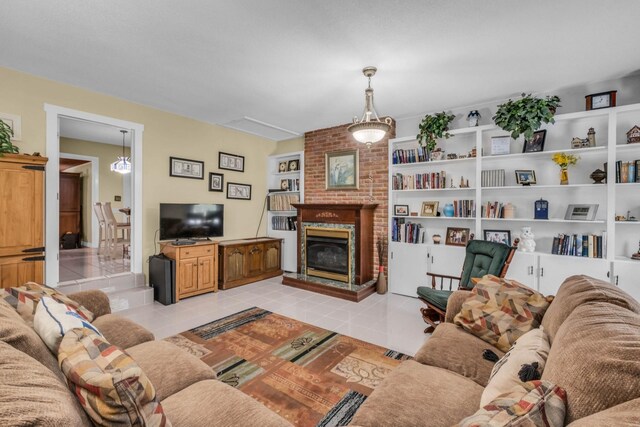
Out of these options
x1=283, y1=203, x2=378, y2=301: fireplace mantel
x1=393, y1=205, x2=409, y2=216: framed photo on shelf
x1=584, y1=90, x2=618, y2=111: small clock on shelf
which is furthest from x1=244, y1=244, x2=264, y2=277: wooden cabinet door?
x1=584, y1=90, x2=618, y2=111: small clock on shelf

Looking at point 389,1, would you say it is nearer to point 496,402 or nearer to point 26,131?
point 496,402

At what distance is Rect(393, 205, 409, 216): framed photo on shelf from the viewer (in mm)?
4586

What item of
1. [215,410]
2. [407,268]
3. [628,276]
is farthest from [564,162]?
[215,410]

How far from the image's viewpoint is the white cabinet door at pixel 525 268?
3.51 m

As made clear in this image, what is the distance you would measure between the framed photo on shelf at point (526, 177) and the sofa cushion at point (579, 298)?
7.80 feet

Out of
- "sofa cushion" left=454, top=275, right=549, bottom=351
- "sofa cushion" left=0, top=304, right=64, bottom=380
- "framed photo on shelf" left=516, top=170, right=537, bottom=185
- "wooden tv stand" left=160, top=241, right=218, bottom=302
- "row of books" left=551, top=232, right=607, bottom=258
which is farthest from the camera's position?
"wooden tv stand" left=160, top=241, right=218, bottom=302

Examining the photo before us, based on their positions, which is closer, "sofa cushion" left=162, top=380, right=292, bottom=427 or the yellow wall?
"sofa cushion" left=162, top=380, right=292, bottom=427

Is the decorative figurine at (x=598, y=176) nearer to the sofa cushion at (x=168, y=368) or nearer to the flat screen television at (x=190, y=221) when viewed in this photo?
the sofa cushion at (x=168, y=368)

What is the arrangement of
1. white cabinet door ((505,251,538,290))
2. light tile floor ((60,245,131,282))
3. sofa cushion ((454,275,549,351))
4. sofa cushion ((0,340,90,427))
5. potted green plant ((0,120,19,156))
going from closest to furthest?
sofa cushion ((0,340,90,427)) < sofa cushion ((454,275,549,351)) < potted green plant ((0,120,19,156)) < white cabinet door ((505,251,538,290)) < light tile floor ((60,245,131,282))

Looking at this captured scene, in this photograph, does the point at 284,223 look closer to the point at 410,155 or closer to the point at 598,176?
the point at 410,155

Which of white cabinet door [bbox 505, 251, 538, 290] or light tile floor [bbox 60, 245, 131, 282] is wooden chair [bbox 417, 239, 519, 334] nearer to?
white cabinet door [bbox 505, 251, 538, 290]

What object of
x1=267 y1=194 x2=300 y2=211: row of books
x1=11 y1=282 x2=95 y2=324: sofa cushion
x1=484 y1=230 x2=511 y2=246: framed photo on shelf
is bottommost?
x1=11 y1=282 x2=95 y2=324: sofa cushion

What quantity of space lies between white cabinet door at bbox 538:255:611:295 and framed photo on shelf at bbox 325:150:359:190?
109 inches

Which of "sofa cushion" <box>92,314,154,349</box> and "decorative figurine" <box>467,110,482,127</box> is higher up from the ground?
"decorative figurine" <box>467,110,482,127</box>
